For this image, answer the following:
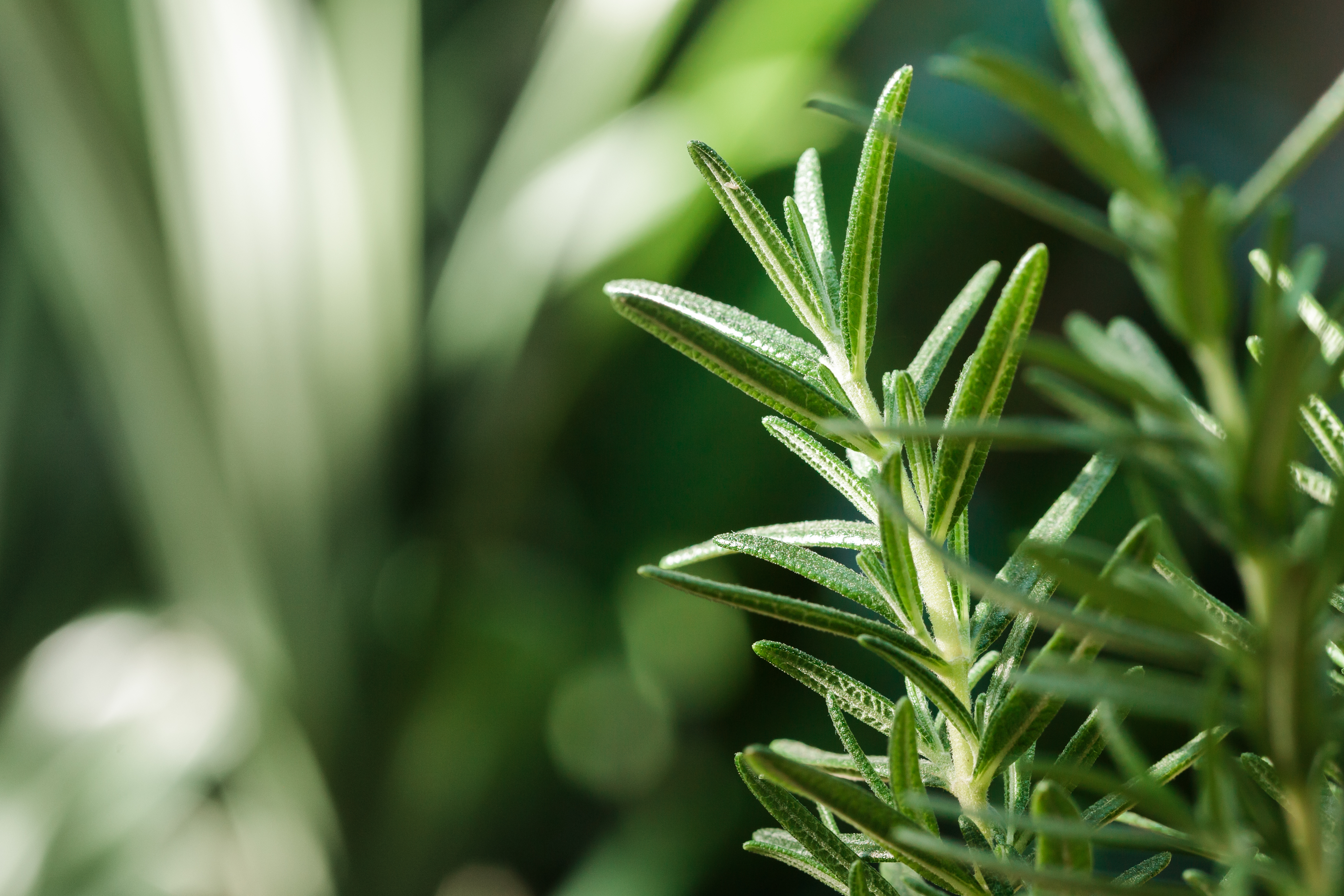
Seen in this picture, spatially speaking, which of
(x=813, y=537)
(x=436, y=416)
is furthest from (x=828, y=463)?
(x=436, y=416)

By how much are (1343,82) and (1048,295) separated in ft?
A: 2.60

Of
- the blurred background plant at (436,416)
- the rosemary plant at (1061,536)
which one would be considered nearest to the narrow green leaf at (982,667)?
the rosemary plant at (1061,536)

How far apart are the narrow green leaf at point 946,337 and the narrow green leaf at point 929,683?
0.09 ft

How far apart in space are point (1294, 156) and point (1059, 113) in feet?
0.04

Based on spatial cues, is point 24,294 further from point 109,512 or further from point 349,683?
point 349,683

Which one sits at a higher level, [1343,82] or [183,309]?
[1343,82]

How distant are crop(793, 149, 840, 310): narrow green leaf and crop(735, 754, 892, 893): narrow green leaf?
0.05 m

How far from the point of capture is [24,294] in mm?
924

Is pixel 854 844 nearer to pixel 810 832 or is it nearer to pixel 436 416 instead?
pixel 810 832

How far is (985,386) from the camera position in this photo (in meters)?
0.08

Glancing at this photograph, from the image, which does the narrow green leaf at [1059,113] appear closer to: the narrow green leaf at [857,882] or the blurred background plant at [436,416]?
the narrow green leaf at [857,882]

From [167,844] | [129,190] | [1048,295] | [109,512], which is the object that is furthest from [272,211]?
[1048,295]

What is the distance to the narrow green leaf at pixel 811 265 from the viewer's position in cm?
9

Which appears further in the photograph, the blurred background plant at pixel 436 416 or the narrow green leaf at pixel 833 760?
the blurred background plant at pixel 436 416
